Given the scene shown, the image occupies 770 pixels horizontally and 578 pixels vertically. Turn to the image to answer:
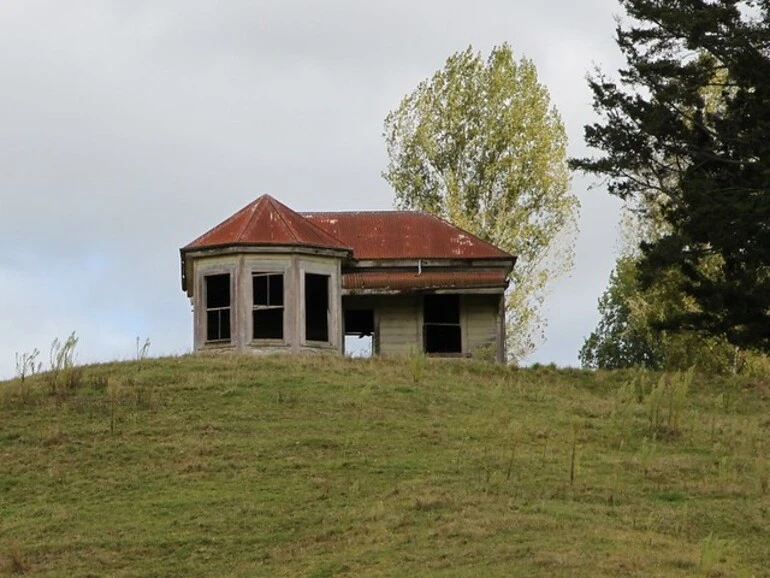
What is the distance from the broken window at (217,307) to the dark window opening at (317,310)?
1940mm

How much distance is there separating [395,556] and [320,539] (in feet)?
5.54

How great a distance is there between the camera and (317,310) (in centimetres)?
4112

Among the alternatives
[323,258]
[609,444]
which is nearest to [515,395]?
[609,444]

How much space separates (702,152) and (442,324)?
27.0 feet

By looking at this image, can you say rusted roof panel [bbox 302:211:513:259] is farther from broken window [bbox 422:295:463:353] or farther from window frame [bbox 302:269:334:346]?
window frame [bbox 302:269:334:346]

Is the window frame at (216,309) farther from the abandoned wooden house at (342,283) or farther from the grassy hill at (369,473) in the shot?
the grassy hill at (369,473)

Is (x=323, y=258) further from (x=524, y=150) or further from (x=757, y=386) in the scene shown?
(x=524, y=150)

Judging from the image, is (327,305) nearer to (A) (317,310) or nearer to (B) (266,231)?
(A) (317,310)

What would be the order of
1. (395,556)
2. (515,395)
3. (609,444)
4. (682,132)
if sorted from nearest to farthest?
1. (395,556)
2. (609,444)
3. (515,395)
4. (682,132)

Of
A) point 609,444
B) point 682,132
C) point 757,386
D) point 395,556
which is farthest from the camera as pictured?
point 682,132

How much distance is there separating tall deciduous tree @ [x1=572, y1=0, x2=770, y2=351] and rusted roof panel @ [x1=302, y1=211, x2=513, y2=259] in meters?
4.75

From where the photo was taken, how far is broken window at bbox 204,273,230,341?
130ft

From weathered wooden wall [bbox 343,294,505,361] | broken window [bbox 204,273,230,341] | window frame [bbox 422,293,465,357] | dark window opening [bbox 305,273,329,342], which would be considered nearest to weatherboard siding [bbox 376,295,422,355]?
weathered wooden wall [bbox 343,294,505,361]

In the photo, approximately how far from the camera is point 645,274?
3691cm
